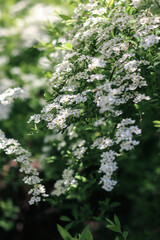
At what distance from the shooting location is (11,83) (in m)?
5.36

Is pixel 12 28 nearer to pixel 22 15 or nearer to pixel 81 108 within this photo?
pixel 22 15

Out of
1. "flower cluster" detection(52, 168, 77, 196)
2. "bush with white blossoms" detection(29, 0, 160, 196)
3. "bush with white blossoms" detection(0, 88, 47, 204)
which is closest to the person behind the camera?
"bush with white blossoms" detection(29, 0, 160, 196)

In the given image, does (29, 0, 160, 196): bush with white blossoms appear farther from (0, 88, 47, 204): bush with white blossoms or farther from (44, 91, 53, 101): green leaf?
(0, 88, 47, 204): bush with white blossoms

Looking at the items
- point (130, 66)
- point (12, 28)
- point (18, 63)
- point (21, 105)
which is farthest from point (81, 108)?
point (12, 28)

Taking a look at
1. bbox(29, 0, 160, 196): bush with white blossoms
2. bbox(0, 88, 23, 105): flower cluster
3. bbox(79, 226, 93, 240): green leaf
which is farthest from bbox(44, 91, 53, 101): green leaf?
bbox(79, 226, 93, 240): green leaf

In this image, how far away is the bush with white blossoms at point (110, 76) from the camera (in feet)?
5.33

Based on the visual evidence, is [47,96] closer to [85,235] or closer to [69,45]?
[69,45]

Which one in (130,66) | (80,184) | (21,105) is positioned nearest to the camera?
(130,66)

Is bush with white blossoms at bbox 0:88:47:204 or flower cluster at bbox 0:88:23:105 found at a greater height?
flower cluster at bbox 0:88:23:105

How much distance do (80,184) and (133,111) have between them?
737mm

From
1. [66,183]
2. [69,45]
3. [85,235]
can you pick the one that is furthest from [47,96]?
[85,235]

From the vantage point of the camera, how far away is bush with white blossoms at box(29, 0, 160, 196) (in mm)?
1625

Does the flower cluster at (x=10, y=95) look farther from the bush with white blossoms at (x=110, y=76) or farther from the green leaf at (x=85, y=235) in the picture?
the green leaf at (x=85, y=235)

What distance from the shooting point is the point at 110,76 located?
1813 mm
